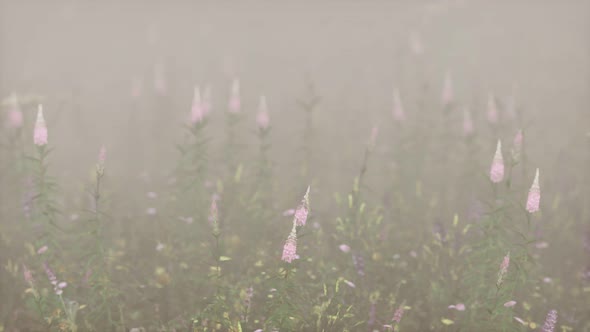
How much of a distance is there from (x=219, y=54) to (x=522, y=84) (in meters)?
10.5

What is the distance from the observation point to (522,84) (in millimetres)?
14703

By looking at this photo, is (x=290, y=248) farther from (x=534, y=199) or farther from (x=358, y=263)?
(x=534, y=199)

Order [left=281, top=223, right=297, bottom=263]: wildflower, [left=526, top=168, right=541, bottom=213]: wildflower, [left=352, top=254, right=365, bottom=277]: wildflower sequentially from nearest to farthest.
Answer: [left=281, top=223, right=297, bottom=263]: wildflower → [left=526, top=168, right=541, bottom=213]: wildflower → [left=352, top=254, right=365, bottom=277]: wildflower

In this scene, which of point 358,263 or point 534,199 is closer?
point 534,199

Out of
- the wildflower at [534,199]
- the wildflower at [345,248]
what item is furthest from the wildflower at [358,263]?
the wildflower at [534,199]

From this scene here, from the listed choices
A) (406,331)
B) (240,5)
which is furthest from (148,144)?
(240,5)

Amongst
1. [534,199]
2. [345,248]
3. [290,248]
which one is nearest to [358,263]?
[345,248]

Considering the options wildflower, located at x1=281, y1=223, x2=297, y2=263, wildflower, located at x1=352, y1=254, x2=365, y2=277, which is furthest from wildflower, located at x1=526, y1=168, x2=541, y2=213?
wildflower, located at x1=281, y1=223, x2=297, y2=263

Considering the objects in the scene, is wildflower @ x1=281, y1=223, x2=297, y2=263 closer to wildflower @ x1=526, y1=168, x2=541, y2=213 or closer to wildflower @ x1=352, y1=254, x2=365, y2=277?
wildflower @ x1=352, y1=254, x2=365, y2=277

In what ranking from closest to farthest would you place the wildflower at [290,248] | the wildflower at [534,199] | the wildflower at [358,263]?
1. the wildflower at [290,248]
2. the wildflower at [534,199]
3. the wildflower at [358,263]

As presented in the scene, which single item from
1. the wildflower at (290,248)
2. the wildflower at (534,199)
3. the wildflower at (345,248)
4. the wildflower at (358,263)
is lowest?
the wildflower at (358,263)

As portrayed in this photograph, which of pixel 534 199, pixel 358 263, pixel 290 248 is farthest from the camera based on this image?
pixel 358 263

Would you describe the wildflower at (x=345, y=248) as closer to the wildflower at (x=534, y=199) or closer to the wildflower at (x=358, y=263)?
the wildflower at (x=358, y=263)

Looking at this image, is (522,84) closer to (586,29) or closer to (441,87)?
(441,87)
